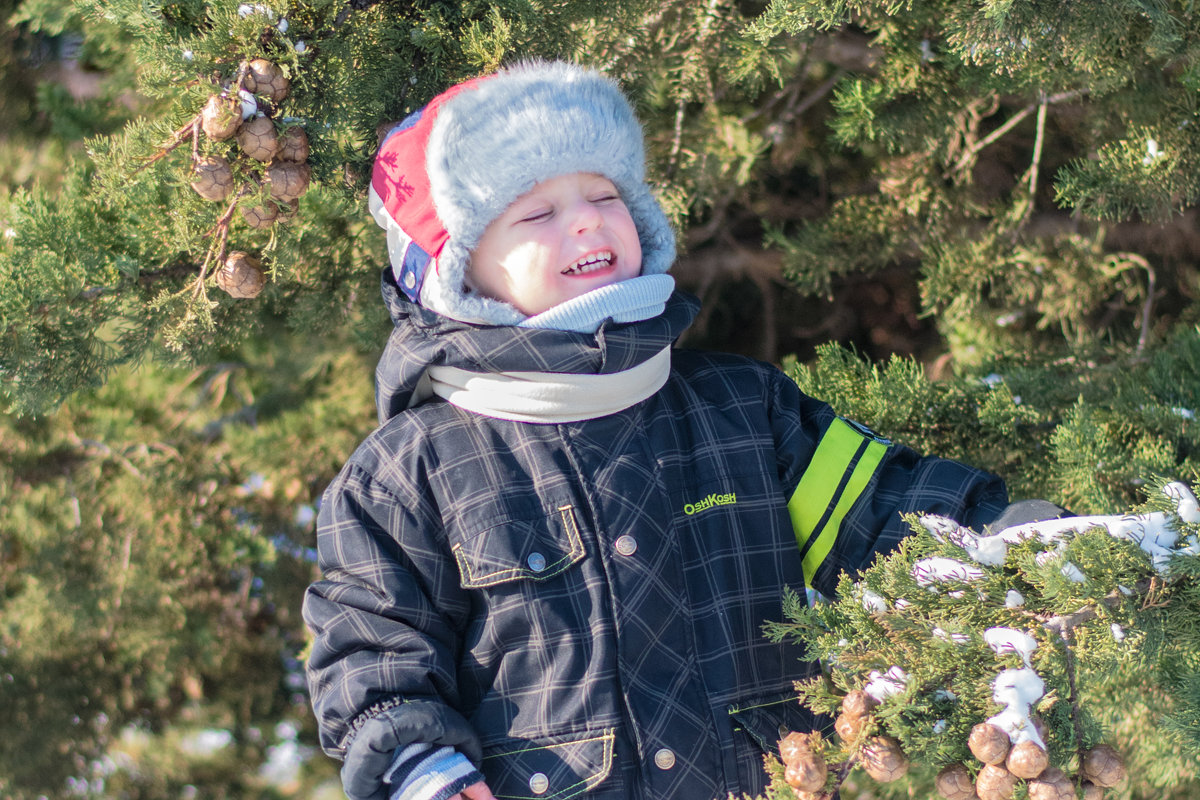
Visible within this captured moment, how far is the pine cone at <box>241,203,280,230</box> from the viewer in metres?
1.26

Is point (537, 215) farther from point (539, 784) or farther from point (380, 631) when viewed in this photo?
point (539, 784)

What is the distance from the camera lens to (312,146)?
1.29 m

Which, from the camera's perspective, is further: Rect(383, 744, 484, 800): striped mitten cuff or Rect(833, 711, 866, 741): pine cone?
Rect(383, 744, 484, 800): striped mitten cuff

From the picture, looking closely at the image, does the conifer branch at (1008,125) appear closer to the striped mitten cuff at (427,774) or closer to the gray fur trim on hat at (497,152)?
the gray fur trim on hat at (497,152)

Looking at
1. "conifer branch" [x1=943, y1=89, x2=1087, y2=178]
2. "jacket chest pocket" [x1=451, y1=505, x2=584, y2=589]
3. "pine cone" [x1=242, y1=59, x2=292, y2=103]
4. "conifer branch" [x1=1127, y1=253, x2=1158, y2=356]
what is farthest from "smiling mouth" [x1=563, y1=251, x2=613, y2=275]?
"conifer branch" [x1=1127, y1=253, x2=1158, y2=356]

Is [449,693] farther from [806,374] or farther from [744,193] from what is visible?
[744,193]

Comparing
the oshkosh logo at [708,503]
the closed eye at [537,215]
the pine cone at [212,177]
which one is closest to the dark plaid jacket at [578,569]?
the oshkosh logo at [708,503]

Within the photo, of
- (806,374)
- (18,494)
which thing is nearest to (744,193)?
(806,374)

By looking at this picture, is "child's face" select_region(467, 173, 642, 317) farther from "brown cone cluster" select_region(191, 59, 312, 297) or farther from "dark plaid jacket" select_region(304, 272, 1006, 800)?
"brown cone cluster" select_region(191, 59, 312, 297)

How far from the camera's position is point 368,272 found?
1.68 meters

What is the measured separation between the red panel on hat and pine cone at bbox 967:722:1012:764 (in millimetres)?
786

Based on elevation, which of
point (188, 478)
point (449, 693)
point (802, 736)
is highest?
point (802, 736)

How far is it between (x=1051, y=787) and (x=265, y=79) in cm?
107

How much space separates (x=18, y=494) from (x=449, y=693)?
4.29ft
